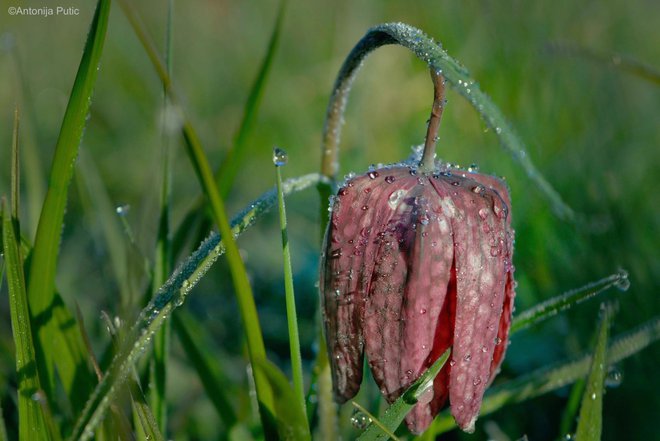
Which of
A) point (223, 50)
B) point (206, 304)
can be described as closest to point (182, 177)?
point (206, 304)

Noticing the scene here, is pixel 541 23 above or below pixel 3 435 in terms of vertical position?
above

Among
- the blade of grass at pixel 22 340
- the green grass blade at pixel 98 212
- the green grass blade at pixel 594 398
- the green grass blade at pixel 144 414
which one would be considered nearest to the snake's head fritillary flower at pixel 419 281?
the green grass blade at pixel 594 398

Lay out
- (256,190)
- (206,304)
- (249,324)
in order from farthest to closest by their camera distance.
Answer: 1. (256,190)
2. (206,304)
3. (249,324)

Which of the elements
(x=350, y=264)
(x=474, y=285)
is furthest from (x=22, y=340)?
(x=474, y=285)

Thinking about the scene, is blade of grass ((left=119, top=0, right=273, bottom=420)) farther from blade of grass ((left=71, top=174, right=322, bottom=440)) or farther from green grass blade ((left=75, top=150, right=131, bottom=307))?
green grass blade ((left=75, top=150, right=131, bottom=307))

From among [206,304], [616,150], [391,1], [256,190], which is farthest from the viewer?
[391,1]

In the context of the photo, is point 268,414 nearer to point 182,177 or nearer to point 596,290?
point 596,290

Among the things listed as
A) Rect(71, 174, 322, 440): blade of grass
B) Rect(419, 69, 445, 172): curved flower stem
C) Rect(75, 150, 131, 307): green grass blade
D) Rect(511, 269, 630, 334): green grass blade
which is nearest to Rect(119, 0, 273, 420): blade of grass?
Rect(71, 174, 322, 440): blade of grass

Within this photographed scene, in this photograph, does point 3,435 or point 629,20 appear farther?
point 629,20
